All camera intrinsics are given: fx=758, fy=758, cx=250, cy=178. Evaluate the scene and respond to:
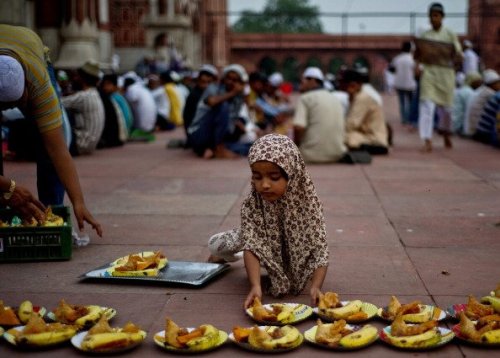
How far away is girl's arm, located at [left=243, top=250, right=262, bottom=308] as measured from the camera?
368 cm

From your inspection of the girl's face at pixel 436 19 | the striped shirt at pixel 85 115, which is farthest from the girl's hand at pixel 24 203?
the girl's face at pixel 436 19

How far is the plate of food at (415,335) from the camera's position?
10.3 feet

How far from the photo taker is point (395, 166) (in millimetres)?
9641

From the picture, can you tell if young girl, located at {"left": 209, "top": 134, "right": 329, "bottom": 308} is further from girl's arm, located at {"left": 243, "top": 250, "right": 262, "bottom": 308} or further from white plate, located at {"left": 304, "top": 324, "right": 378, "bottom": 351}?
white plate, located at {"left": 304, "top": 324, "right": 378, "bottom": 351}

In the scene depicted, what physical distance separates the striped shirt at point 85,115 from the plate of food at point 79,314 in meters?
6.83

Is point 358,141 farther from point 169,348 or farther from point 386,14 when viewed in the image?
point 386,14

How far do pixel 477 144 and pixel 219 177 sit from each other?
5.65 metres

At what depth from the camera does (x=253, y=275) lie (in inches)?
150

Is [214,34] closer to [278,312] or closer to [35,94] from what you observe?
[35,94]

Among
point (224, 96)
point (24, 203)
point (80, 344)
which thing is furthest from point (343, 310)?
point (224, 96)

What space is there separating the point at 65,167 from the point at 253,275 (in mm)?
1314

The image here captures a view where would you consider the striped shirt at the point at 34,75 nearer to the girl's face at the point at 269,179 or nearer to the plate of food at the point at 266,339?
the girl's face at the point at 269,179

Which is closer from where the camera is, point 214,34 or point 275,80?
point 275,80

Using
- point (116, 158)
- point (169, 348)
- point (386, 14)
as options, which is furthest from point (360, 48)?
point (169, 348)
